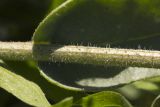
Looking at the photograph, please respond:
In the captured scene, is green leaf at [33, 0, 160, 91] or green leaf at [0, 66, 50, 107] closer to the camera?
green leaf at [0, 66, 50, 107]

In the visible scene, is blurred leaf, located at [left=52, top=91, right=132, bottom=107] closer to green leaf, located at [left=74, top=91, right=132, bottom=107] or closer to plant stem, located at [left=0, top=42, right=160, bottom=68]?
green leaf, located at [left=74, top=91, right=132, bottom=107]

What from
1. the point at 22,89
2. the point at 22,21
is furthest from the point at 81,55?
the point at 22,21

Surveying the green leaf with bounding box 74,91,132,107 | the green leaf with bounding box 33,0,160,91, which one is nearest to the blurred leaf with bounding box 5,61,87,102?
the green leaf with bounding box 33,0,160,91

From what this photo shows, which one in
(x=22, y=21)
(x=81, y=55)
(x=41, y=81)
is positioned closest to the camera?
(x=81, y=55)

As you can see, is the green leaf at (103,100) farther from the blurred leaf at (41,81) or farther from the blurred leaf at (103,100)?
the blurred leaf at (41,81)

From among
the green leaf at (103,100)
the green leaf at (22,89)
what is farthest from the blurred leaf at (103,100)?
the green leaf at (22,89)

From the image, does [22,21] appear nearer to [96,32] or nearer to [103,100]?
[96,32]
